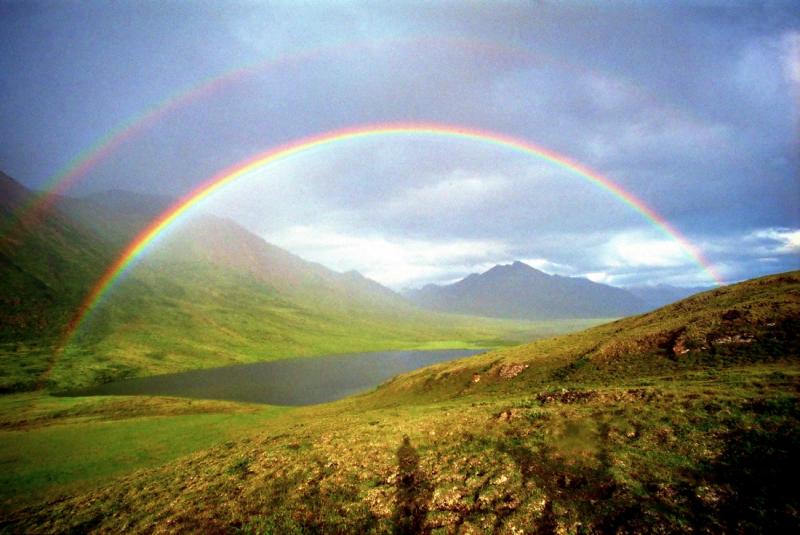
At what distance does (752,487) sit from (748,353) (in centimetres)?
2206

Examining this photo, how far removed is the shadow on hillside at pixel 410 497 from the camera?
18.0 meters

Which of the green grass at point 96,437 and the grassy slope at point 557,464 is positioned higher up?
the grassy slope at point 557,464

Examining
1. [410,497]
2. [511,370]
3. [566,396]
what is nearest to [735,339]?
[566,396]

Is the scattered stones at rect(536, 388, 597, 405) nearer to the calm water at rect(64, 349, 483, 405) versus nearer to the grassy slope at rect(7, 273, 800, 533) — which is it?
the grassy slope at rect(7, 273, 800, 533)

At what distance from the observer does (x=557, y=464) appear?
2022 cm

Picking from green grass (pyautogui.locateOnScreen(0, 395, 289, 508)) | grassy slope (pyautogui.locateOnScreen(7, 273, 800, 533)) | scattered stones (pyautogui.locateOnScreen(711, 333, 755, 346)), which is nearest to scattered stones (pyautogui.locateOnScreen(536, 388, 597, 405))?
grassy slope (pyautogui.locateOnScreen(7, 273, 800, 533))

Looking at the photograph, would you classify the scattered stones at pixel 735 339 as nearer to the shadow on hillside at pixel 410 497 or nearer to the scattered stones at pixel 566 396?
the scattered stones at pixel 566 396

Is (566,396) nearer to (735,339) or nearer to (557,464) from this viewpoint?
(557,464)

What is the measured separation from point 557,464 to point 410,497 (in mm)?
8688

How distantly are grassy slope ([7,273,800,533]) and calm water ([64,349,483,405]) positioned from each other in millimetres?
72067

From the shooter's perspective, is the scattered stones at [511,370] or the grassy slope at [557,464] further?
the scattered stones at [511,370]

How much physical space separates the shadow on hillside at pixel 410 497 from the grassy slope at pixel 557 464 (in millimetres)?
105

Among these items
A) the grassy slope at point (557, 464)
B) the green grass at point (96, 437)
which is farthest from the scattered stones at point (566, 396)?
the green grass at point (96, 437)

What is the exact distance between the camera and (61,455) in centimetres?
4191
